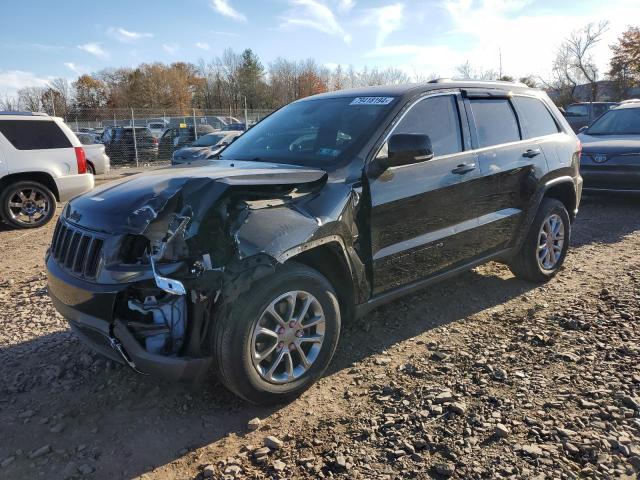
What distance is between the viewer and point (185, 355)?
108 inches

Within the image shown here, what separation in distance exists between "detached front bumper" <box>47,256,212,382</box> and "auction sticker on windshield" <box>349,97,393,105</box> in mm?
2243

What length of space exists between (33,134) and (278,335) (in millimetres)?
7778

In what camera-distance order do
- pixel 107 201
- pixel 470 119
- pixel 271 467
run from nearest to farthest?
pixel 271 467, pixel 107 201, pixel 470 119

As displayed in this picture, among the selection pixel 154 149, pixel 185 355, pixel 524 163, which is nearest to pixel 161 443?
pixel 185 355

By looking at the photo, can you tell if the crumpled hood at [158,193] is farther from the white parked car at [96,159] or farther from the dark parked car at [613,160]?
the white parked car at [96,159]

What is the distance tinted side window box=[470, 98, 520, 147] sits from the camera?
438cm

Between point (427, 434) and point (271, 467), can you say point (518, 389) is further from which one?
point (271, 467)

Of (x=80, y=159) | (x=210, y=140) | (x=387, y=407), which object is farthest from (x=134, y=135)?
(x=387, y=407)

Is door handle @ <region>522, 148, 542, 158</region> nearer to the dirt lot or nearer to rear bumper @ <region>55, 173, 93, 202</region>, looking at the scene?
the dirt lot

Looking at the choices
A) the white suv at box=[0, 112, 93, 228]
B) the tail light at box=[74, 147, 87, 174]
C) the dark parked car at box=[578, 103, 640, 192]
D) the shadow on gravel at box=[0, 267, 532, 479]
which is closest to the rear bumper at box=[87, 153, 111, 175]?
the white suv at box=[0, 112, 93, 228]

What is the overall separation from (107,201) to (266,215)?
0.95m

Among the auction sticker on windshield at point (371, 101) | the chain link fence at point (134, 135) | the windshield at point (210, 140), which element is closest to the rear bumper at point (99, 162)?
the windshield at point (210, 140)

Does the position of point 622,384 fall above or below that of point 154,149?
below

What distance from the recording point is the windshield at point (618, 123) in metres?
9.86
